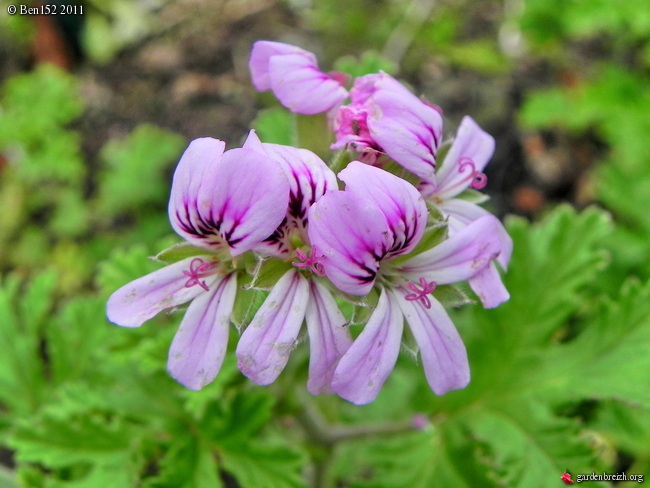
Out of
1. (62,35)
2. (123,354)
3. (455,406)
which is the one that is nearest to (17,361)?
(123,354)

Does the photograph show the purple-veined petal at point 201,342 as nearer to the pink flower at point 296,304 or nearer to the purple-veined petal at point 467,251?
the pink flower at point 296,304

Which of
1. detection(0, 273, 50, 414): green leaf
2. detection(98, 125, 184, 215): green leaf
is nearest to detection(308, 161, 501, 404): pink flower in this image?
detection(0, 273, 50, 414): green leaf

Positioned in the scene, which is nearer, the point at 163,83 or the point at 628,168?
the point at 628,168

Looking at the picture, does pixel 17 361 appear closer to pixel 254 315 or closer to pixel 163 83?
pixel 254 315

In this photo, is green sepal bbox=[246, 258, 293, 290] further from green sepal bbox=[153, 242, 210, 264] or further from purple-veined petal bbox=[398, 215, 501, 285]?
purple-veined petal bbox=[398, 215, 501, 285]

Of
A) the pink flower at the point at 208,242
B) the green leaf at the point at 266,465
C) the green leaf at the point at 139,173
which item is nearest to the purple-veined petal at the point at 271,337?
the pink flower at the point at 208,242

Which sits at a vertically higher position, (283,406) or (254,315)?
(254,315)

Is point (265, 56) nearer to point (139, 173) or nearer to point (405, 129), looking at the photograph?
point (405, 129)
